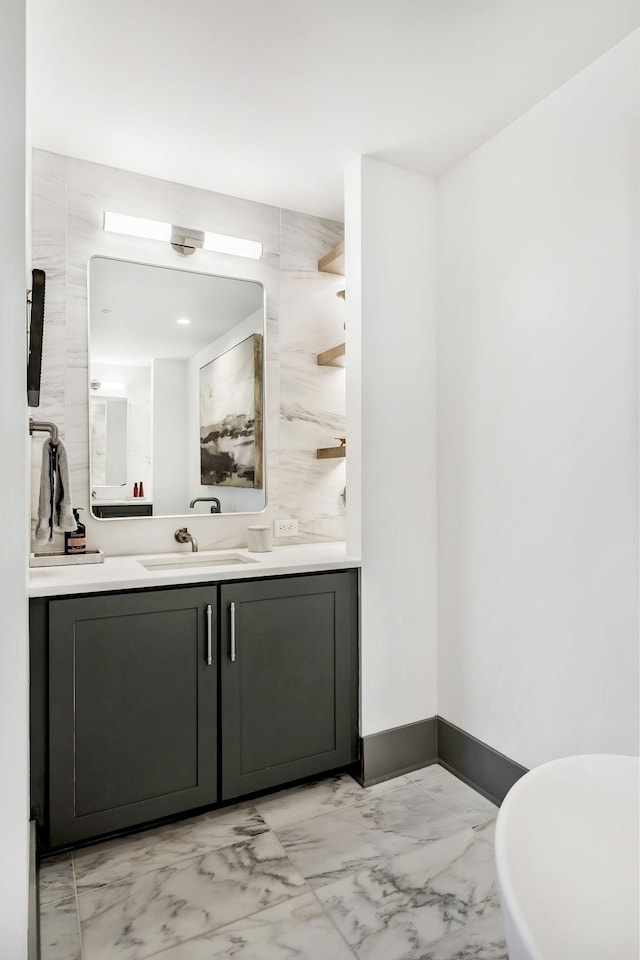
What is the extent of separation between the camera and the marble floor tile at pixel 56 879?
1679 millimetres

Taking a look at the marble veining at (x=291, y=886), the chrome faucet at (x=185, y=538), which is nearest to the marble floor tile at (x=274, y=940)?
the marble veining at (x=291, y=886)

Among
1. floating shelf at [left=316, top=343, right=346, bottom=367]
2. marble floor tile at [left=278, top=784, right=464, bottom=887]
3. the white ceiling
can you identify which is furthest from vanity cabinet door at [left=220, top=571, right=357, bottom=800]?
the white ceiling

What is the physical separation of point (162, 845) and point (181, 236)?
243 cm

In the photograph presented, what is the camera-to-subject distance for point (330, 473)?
118 inches

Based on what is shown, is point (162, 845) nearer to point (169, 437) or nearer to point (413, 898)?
point (413, 898)

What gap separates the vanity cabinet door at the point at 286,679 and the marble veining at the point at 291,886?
Result: 17 cm

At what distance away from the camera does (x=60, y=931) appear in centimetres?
155

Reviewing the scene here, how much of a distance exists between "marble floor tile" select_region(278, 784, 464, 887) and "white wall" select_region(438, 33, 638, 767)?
0.37m

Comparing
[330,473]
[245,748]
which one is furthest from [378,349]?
[245,748]

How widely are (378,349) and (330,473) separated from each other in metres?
0.82

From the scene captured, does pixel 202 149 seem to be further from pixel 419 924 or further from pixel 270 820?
pixel 419 924

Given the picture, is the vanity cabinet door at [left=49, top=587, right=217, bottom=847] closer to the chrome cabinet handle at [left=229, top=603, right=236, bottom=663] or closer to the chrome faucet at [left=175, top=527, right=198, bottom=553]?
the chrome cabinet handle at [left=229, top=603, right=236, bottom=663]

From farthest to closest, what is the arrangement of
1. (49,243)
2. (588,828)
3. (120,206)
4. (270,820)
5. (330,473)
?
(330,473) → (120,206) → (49,243) → (270,820) → (588,828)

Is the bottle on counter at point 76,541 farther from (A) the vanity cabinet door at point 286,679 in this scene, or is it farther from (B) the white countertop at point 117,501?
(A) the vanity cabinet door at point 286,679
